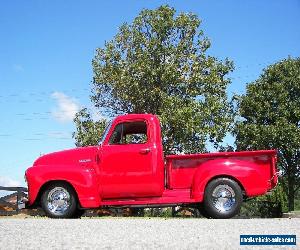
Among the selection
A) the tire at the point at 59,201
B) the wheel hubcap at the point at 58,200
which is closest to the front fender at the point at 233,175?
the tire at the point at 59,201

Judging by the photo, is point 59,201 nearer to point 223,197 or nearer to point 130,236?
point 223,197

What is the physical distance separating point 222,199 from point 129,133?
2619mm

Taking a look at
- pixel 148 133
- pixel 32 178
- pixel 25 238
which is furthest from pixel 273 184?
pixel 25 238

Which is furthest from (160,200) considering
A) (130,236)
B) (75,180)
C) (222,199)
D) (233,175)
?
(130,236)

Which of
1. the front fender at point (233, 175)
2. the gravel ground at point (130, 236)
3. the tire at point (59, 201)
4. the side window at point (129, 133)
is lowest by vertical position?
the gravel ground at point (130, 236)

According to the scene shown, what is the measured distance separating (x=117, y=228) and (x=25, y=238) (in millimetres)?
1481

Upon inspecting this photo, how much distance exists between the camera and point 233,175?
32.3ft

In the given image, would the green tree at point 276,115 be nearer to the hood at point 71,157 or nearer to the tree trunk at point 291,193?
the tree trunk at point 291,193

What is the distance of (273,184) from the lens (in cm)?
1006

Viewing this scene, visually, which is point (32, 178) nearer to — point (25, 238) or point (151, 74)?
point (25, 238)

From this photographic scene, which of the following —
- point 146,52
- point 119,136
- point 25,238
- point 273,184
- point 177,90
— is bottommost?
point 25,238

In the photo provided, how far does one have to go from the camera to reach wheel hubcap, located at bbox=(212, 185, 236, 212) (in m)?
9.84

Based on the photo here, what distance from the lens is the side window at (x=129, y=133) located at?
1054cm

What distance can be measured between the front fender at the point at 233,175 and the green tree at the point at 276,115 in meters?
22.5
